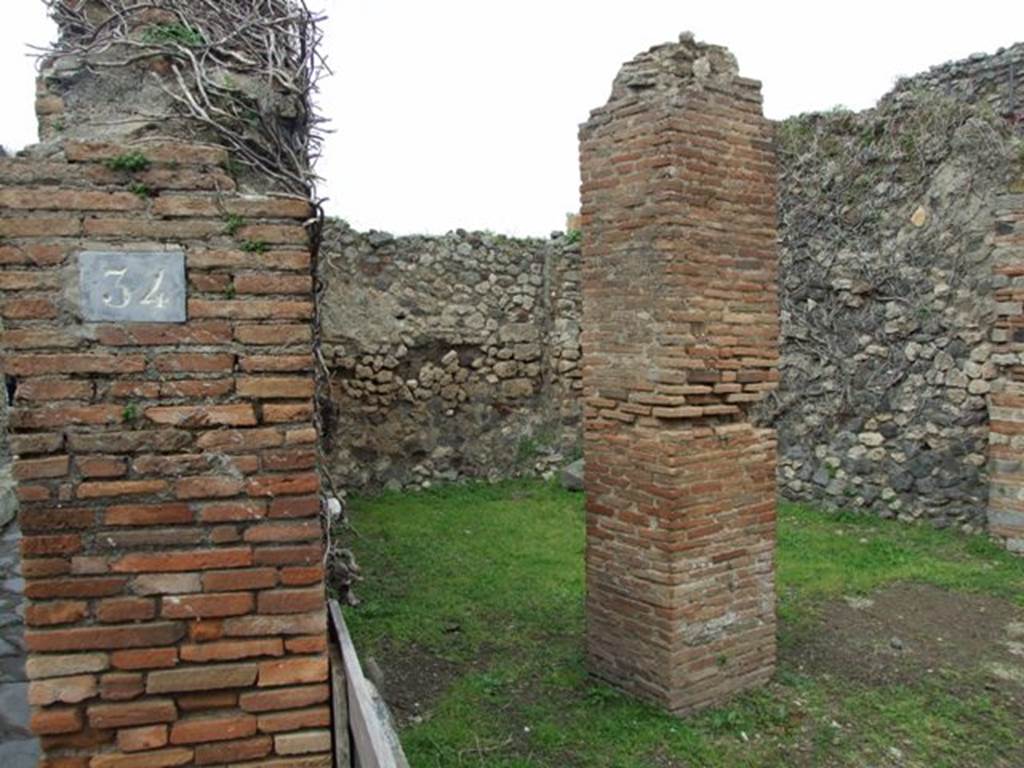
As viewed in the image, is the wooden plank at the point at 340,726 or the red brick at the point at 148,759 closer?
the red brick at the point at 148,759

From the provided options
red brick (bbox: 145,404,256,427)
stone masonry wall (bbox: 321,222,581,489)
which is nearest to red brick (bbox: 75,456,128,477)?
red brick (bbox: 145,404,256,427)

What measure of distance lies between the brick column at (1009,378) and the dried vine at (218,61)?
267 inches

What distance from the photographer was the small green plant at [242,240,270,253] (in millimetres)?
2359

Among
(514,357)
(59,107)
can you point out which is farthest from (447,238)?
(59,107)

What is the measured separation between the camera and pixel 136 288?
Answer: 2312 mm

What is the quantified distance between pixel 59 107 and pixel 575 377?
8.33 meters

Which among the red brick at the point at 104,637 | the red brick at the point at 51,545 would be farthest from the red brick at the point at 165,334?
the red brick at the point at 104,637

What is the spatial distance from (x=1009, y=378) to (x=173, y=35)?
7.43m

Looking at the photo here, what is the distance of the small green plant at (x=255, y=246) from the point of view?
7.74 feet

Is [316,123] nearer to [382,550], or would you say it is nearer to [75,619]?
[75,619]

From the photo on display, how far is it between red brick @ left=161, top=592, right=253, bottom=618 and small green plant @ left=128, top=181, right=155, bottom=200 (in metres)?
1.14

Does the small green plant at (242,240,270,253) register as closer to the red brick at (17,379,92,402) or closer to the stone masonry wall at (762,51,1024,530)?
the red brick at (17,379,92,402)

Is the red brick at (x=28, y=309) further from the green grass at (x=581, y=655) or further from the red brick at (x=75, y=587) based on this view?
the green grass at (x=581, y=655)

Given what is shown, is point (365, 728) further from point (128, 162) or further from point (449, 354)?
point (449, 354)
